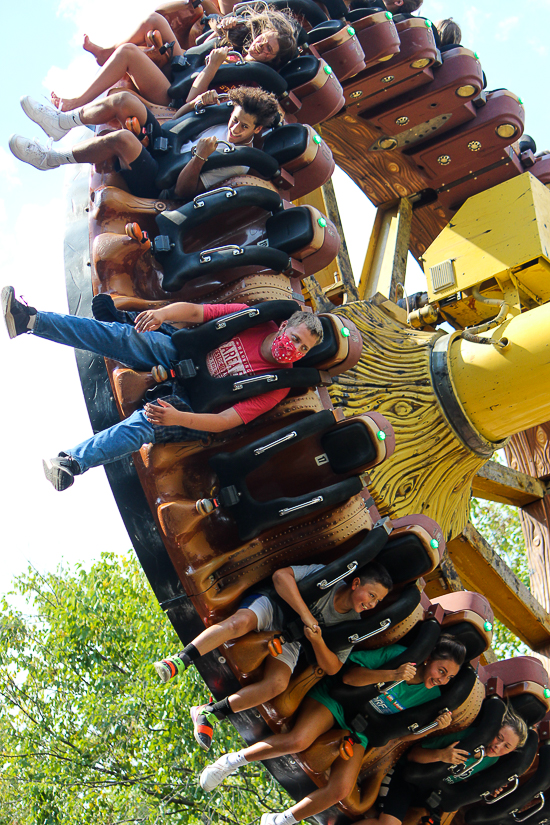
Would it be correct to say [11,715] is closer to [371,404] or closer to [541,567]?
[541,567]

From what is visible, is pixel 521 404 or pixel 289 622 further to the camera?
pixel 521 404

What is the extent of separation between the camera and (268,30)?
542cm

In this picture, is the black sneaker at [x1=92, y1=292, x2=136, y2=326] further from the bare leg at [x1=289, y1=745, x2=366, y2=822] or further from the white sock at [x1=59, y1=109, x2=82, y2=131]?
the bare leg at [x1=289, y1=745, x2=366, y2=822]

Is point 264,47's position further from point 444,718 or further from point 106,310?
point 444,718

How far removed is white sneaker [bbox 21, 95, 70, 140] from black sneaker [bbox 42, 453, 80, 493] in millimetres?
2291

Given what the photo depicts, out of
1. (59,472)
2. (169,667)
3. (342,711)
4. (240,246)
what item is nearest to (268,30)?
(240,246)

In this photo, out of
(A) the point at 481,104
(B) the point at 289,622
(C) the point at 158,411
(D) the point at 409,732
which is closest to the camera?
(C) the point at 158,411

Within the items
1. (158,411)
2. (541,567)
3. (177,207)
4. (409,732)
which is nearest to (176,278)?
(177,207)

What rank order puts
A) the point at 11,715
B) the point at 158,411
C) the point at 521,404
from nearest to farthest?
1. the point at 158,411
2. the point at 521,404
3. the point at 11,715

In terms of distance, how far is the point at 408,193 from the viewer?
8461 millimetres

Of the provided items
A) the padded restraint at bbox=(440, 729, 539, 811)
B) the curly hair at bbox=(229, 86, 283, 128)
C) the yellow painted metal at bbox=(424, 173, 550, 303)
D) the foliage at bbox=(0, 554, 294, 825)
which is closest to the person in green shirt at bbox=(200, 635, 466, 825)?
the padded restraint at bbox=(440, 729, 539, 811)

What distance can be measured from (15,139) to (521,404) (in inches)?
134

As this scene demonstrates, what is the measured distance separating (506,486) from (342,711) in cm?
363

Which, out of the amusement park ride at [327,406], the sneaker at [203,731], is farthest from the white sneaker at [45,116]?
the sneaker at [203,731]
